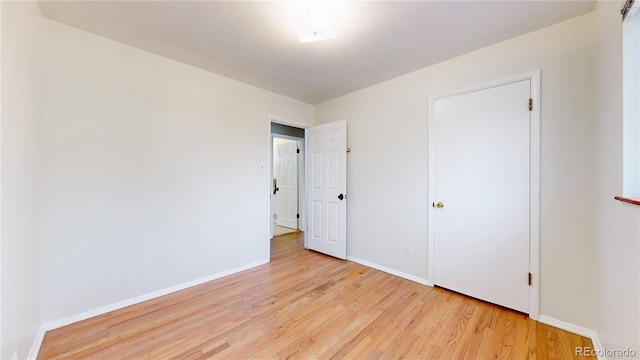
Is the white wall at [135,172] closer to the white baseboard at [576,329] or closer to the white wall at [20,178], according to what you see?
the white wall at [20,178]

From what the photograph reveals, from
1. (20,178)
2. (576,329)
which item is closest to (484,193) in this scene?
(576,329)

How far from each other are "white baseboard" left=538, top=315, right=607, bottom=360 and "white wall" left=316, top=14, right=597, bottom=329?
33 millimetres

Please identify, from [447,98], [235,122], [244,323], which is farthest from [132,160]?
[447,98]

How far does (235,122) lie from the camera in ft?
9.51

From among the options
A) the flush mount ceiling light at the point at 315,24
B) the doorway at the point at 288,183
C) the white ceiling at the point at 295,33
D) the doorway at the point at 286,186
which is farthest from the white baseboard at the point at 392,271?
the flush mount ceiling light at the point at 315,24

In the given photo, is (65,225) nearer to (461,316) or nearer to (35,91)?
(35,91)

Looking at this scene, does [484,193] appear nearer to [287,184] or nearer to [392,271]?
[392,271]

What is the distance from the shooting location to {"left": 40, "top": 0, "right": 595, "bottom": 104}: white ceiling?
1661mm

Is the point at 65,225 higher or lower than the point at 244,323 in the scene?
higher

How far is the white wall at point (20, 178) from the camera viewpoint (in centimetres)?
116

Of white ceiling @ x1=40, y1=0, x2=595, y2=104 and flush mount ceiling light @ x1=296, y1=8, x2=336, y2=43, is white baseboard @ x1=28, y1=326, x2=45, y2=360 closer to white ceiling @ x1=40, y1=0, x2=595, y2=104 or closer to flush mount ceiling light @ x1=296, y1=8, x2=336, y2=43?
white ceiling @ x1=40, y1=0, x2=595, y2=104

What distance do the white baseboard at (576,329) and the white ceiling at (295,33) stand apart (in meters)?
2.29

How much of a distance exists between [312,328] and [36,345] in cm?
185

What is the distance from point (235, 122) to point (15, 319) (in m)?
2.26
